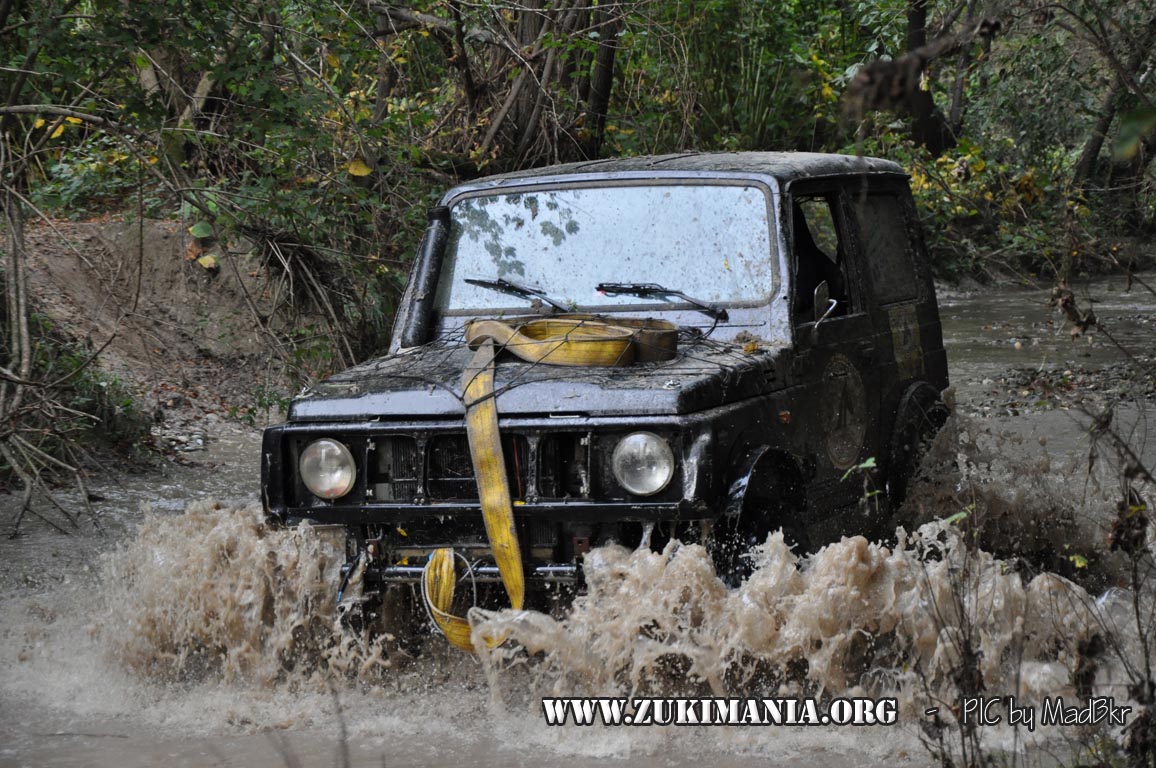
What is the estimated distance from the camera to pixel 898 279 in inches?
250

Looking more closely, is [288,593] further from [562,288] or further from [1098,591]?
[1098,591]

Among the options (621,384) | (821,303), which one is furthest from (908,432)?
(621,384)

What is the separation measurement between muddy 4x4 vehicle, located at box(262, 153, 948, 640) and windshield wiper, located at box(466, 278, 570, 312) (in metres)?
0.01

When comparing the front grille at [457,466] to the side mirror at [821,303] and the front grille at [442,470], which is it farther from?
the side mirror at [821,303]

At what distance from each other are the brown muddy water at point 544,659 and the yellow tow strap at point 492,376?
165 mm

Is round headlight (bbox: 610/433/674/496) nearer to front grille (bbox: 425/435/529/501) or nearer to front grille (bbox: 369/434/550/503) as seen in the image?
front grille (bbox: 369/434/550/503)

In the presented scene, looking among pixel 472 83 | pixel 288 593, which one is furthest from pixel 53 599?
pixel 472 83

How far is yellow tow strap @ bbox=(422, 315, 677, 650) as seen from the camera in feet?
14.6

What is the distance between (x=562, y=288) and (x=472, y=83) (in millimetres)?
7048

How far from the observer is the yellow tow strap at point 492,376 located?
4.45 m

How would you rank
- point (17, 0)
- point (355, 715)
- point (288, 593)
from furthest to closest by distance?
point (17, 0) < point (288, 593) < point (355, 715)

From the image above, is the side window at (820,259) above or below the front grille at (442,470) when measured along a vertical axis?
above

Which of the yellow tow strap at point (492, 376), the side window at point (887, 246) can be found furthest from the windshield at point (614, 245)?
the side window at point (887, 246)

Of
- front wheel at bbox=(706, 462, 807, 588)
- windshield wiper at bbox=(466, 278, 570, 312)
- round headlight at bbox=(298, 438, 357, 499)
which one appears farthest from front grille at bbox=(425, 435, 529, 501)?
windshield wiper at bbox=(466, 278, 570, 312)
